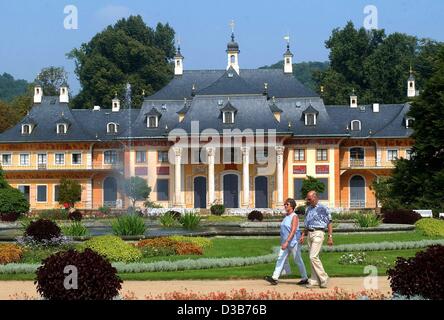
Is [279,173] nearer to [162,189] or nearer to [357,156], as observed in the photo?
[357,156]

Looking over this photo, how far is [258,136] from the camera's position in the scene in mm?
60469

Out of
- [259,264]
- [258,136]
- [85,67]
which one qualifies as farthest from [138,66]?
[259,264]

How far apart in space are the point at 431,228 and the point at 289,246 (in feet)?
43.6

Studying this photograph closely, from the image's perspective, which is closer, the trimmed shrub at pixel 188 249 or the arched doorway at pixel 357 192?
the trimmed shrub at pixel 188 249

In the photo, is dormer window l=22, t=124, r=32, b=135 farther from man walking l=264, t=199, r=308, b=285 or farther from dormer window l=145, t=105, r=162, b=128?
man walking l=264, t=199, r=308, b=285

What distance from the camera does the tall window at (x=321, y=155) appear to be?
62812 millimetres

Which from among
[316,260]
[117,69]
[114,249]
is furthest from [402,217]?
[117,69]

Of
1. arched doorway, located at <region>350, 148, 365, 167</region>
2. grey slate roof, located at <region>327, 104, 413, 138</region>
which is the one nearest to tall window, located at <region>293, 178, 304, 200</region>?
arched doorway, located at <region>350, 148, 365, 167</region>

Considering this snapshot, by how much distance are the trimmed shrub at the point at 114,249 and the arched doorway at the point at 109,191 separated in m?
43.3

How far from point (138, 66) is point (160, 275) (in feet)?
221

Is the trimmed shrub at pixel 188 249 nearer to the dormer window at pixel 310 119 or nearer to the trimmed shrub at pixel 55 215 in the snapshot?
the trimmed shrub at pixel 55 215

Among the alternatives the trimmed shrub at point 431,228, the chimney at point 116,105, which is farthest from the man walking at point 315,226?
the chimney at point 116,105
